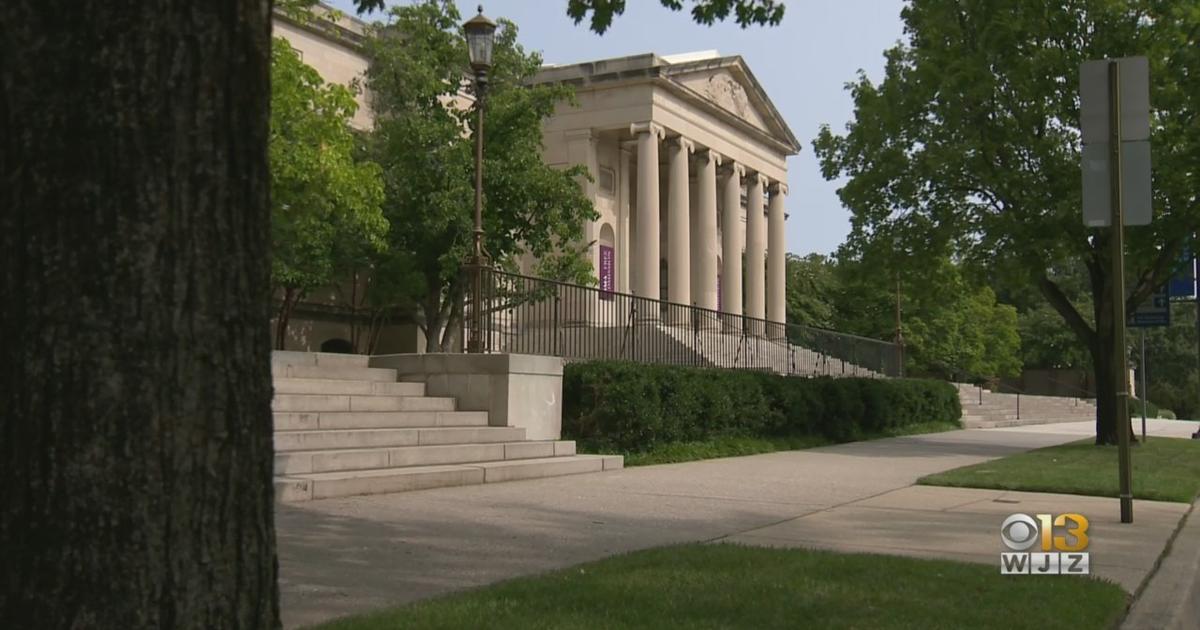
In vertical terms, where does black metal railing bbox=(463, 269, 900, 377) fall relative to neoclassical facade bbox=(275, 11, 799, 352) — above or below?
below

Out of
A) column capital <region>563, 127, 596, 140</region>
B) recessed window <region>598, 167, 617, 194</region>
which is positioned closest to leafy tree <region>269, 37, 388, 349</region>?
column capital <region>563, 127, 596, 140</region>

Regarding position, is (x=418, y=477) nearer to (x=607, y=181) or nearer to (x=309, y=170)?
(x=309, y=170)

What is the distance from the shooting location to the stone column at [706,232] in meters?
39.2

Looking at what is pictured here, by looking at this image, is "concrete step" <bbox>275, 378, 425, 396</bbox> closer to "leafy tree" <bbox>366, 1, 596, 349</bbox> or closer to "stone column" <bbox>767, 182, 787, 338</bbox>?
"leafy tree" <bbox>366, 1, 596, 349</bbox>

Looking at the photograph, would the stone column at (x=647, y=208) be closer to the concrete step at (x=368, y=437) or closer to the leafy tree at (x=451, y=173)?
the leafy tree at (x=451, y=173)

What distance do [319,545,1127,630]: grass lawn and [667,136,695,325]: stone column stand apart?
30.8m

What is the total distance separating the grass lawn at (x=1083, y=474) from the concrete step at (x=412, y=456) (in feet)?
15.0

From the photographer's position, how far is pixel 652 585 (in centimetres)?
565

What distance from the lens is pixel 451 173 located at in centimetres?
2441

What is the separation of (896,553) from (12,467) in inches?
240

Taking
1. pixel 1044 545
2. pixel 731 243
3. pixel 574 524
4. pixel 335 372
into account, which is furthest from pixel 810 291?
pixel 1044 545

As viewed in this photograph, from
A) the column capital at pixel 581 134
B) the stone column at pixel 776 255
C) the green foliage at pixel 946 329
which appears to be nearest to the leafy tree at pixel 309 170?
the column capital at pixel 581 134

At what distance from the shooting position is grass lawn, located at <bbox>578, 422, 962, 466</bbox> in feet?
48.3

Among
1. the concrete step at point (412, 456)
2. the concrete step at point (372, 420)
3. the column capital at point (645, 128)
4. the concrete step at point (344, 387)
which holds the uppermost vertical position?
the column capital at point (645, 128)
